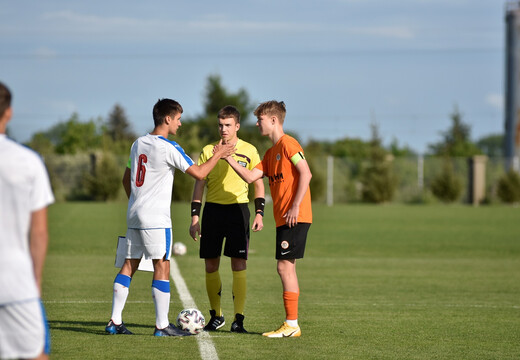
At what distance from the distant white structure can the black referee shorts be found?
48.6 metres

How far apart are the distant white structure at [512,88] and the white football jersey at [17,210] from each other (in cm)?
5295

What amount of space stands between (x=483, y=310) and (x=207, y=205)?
384 centimetres

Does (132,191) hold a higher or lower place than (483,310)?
higher

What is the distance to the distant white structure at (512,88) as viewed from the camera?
54406 millimetres

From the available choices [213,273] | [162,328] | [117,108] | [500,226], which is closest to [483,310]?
[213,273]

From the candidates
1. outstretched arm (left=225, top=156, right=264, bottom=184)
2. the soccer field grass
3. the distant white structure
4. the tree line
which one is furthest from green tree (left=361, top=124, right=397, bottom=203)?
outstretched arm (left=225, top=156, right=264, bottom=184)

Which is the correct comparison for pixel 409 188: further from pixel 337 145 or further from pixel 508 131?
pixel 337 145

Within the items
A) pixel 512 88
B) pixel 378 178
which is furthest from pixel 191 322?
pixel 512 88

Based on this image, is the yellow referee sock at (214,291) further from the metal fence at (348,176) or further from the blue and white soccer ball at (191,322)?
the metal fence at (348,176)

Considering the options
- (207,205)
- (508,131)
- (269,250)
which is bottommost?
(269,250)

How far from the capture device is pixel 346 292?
1170cm

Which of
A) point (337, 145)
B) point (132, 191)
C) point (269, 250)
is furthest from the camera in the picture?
point (337, 145)

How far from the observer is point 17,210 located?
3979 mm

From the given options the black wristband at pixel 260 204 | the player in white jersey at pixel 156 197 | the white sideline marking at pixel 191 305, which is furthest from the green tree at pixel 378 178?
the player in white jersey at pixel 156 197
